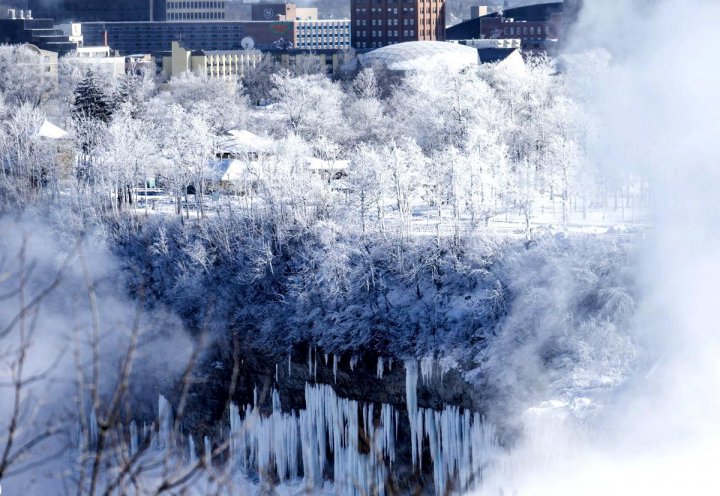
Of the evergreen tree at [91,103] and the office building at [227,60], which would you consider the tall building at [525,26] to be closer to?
the office building at [227,60]

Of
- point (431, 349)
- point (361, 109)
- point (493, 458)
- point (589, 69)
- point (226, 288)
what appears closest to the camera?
point (493, 458)

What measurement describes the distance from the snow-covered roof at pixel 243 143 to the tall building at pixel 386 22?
129 ft

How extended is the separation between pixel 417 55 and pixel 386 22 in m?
18.4

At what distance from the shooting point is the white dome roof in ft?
192

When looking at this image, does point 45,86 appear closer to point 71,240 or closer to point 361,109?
point 361,109

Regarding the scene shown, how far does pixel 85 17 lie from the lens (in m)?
100

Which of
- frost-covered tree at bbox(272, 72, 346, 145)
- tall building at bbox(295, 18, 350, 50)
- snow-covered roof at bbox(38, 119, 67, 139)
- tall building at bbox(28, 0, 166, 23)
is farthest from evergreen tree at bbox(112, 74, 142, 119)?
tall building at bbox(295, 18, 350, 50)

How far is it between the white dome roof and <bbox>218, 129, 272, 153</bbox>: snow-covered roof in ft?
65.0

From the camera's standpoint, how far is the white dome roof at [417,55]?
58.5 meters

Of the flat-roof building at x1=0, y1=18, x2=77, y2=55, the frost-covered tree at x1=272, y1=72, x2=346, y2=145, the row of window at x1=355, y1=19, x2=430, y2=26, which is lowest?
the frost-covered tree at x1=272, y1=72, x2=346, y2=145

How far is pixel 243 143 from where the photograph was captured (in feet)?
119

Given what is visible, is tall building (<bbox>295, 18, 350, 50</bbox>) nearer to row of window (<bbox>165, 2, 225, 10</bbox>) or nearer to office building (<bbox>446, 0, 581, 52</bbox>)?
row of window (<bbox>165, 2, 225, 10</bbox>)

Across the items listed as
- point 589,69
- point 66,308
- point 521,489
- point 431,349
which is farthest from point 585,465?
point 589,69

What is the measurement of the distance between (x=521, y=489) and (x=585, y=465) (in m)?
0.96
